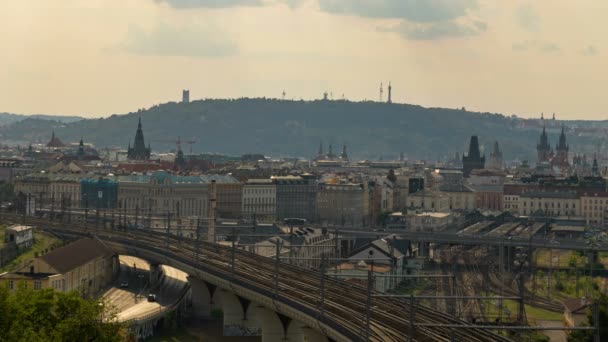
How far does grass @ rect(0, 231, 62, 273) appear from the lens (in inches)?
2469

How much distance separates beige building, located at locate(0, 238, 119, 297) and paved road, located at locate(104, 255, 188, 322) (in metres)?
0.73

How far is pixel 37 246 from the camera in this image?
7106cm

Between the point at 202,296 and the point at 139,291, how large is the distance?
419cm

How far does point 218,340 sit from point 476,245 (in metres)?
42.0

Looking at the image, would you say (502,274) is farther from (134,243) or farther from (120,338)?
(120,338)

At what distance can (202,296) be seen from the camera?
198 feet

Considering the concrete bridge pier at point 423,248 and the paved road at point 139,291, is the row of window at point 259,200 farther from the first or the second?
the paved road at point 139,291

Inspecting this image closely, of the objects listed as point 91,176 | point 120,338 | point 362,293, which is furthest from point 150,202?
point 120,338

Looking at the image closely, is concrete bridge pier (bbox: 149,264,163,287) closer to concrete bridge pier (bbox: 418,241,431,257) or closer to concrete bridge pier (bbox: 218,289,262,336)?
concrete bridge pier (bbox: 218,289,262,336)

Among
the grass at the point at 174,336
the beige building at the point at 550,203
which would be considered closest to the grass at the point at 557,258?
the grass at the point at 174,336

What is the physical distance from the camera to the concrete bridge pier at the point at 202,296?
196ft

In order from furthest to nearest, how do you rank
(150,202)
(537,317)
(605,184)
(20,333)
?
1. (605,184)
2. (150,202)
3. (537,317)
4. (20,333)

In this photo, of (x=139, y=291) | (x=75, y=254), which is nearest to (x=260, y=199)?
(x=139, y=291)

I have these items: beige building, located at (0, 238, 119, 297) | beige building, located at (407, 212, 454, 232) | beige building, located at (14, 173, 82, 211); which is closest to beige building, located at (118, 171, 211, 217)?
beige building, located at (14, 173, 82, 211)
